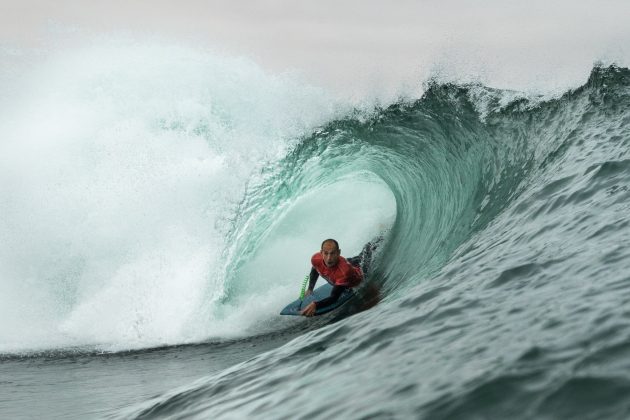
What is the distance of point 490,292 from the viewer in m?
5.61

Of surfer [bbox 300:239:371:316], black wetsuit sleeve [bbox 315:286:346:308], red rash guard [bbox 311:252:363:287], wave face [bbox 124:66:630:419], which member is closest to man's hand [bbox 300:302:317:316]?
surfer [bbox 300:239:371:316]

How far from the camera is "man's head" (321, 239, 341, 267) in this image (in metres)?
11.0

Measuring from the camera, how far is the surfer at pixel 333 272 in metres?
11.0

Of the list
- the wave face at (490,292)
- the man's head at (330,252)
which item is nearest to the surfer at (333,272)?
the man's head at (330,252)

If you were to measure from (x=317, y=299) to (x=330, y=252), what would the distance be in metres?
1.10

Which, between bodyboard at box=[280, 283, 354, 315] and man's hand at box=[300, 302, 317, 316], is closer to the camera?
man's hand at box=[300, 302, 317, 316]

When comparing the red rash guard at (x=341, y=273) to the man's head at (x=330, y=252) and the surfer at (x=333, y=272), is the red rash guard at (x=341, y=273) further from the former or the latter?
the man's head at (x=330, y=252)

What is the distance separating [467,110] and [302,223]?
509 cm

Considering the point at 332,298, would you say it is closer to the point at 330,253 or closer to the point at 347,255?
the point at 330,253

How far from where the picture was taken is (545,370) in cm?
364

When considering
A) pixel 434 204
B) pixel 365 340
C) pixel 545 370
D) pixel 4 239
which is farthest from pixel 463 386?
pixel 4 239

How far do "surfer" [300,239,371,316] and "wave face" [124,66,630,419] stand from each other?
0.54m

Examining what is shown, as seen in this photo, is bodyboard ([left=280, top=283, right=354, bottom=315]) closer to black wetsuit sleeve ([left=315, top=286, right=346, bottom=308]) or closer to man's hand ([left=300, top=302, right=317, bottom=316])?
black wetsuit sleeve ([left=315, top=286, right=346, bottom=308])

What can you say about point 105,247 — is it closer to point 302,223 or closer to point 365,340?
point 302,223
